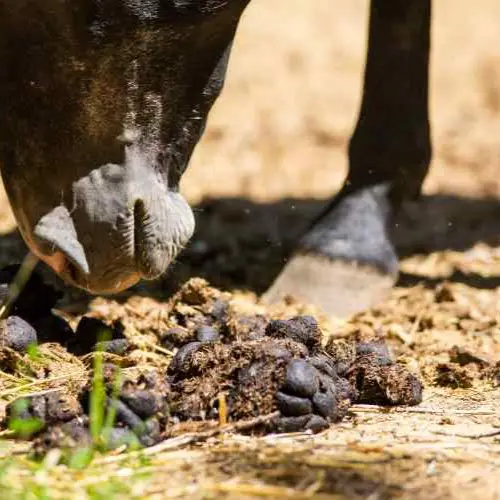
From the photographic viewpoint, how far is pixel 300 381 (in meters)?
2.20

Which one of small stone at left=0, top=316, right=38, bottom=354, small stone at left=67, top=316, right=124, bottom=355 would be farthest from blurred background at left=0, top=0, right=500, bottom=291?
small stone at left=0, top=316, right=38, bottom=354

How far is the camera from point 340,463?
2.00 metres

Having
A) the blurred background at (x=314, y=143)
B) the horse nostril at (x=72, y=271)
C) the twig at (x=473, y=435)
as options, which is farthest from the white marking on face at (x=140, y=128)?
the blurred background at (x=314, y=143)

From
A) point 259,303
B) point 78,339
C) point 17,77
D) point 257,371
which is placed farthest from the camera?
point 259,303

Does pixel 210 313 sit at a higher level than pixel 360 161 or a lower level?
lower

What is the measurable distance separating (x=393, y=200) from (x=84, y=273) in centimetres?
139

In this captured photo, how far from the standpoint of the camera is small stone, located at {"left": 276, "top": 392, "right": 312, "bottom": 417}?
2182 millimetres

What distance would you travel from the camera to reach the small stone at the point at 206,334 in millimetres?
2551

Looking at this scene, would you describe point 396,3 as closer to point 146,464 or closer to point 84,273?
point 84,273

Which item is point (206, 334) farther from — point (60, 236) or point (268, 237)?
point (268, 237)

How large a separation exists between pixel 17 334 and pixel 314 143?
3.32 metres

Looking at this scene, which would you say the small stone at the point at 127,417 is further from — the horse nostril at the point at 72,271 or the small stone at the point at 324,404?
the horse nostril at the point at 72,271

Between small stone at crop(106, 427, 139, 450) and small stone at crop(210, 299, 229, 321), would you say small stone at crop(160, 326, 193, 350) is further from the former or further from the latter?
small stone at crop(106, 427, 139, 450)

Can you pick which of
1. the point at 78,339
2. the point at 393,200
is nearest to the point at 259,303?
the point at 393,200
